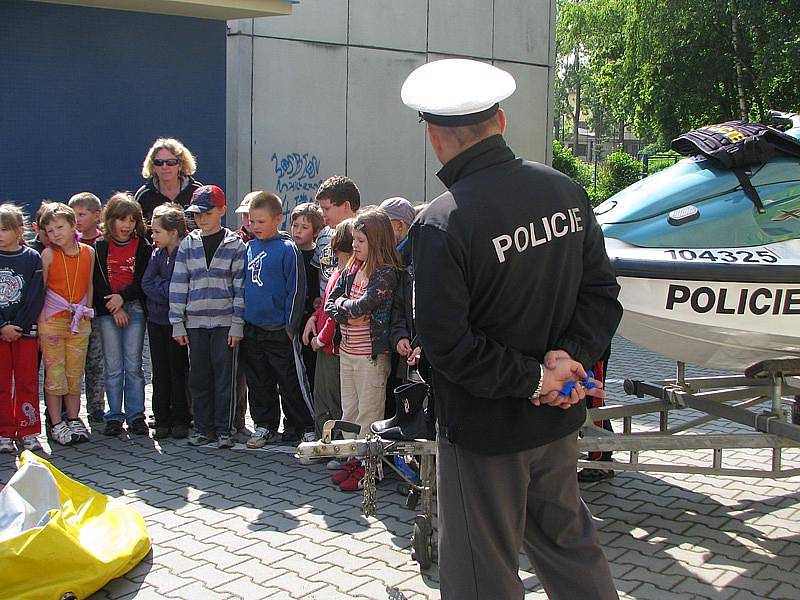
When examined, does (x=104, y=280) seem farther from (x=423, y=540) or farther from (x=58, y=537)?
(x=423, y=540)

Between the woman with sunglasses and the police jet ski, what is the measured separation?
3739 mm

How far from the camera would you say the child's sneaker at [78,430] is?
6418 mm

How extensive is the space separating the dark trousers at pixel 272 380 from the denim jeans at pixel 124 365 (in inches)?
33.3

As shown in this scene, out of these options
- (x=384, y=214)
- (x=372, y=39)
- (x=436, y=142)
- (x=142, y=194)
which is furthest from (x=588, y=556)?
(x=372, y=39)

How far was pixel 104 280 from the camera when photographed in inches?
260

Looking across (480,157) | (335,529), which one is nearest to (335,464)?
(335,529)

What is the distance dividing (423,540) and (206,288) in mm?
2706

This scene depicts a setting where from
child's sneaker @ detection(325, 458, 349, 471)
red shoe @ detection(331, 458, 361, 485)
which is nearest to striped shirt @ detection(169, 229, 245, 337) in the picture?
child's sneaker @ detection(325, 458, 349, 471)

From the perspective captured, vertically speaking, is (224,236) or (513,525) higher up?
(224,236)

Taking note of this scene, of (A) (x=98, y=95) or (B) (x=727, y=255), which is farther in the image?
(A) (x=98, y=95)

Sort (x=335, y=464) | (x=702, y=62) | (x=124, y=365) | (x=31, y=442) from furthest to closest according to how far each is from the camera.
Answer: (x=702, y=62) → (x=124, y=365) → (x=31, y=442) → (x=335, y=464)

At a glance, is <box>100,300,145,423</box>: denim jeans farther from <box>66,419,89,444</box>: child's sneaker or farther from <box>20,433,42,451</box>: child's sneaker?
<box>20,433,42,451</box>: child's sneaker

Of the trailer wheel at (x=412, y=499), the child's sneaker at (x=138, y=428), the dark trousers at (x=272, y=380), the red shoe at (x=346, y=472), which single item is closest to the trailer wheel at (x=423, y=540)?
the trailer wheel at (x=412, y=499)

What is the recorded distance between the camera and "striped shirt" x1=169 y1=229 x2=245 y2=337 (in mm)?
6285
